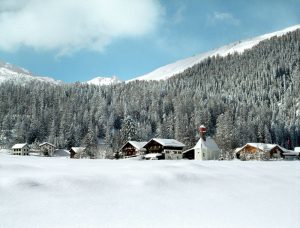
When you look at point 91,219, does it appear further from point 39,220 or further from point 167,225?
point 167,225

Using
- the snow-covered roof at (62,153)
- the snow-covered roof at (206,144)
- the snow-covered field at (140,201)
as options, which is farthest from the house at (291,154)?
the snow-covered field at (140,201)

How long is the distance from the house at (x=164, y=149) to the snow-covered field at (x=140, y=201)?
6718cm

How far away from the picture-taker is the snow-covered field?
1517cm

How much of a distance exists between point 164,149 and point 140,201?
7474 centimetres

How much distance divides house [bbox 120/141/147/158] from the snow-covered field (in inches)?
2842

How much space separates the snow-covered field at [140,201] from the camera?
1517 centimetres

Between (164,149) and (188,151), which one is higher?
(164,149)

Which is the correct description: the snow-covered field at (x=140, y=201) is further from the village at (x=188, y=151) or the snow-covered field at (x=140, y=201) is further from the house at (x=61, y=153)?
the house at (x=61, y=153)

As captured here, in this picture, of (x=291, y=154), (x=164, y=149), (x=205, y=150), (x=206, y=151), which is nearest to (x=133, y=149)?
(x=164, y=149)

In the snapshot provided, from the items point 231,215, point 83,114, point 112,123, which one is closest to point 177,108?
point 112,123

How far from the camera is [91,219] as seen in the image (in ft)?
49.4

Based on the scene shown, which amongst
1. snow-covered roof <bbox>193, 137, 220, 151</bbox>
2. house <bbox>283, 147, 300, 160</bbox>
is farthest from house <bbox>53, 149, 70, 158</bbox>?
house <bbox>283, 147, 300, 160</bbox>

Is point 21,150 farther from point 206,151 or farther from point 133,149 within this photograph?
point 206,151

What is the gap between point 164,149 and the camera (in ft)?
303
